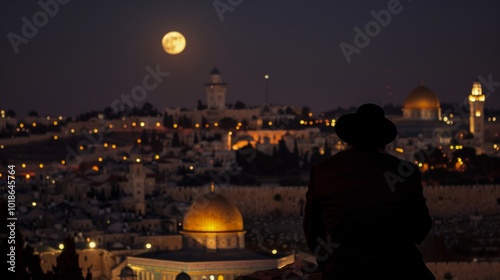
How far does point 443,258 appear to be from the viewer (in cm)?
3681

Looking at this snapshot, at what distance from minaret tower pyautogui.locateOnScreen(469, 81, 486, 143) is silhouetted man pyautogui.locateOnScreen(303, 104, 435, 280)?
215ft

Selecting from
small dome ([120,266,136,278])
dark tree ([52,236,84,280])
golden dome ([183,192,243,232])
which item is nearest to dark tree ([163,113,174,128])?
golden dome ([183,192,243,232])

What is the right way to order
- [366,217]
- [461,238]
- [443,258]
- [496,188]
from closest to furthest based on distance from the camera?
[366,217] → [443,258] → [461,238] → [496,188]

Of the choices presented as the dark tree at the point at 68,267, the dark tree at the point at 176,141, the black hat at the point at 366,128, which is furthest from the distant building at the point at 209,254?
the dark tree at the point at 176,141

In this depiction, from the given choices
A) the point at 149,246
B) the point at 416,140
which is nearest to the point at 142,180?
the point at 149,246

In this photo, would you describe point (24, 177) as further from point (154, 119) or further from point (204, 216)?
point (204, 216)

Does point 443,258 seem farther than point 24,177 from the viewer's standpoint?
No

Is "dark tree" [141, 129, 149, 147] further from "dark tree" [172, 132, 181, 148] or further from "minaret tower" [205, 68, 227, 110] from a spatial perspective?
"minaret tower" [205, 68, 227, 110]

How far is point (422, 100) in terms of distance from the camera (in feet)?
255

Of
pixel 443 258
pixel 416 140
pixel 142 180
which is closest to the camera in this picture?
pixel 443 258

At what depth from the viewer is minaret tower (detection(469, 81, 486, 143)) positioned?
238 ft

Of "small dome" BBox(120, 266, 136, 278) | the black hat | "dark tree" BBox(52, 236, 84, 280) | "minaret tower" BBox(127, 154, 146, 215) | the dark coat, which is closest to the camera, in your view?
the dark coat

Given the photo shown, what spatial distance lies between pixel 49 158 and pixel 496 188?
18952 mm

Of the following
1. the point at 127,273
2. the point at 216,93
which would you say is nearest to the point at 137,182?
the point at 127,273
